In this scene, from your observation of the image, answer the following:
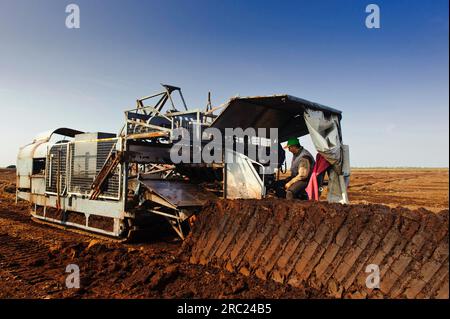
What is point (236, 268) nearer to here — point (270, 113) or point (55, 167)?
point (270, 113)

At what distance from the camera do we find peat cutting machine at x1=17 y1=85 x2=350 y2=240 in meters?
6.85

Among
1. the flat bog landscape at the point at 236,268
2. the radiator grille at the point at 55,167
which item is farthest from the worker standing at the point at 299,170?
the radiator grille at the point at 55,167

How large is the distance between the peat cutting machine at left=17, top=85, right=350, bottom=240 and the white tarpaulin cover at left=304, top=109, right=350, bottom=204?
0.02 m

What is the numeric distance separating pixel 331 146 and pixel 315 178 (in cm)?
69

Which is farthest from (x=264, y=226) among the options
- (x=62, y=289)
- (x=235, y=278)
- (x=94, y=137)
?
(x=94, y=137)

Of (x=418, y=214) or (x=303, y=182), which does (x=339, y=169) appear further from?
(x=418, y=214)

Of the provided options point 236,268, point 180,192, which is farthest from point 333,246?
point 180,192

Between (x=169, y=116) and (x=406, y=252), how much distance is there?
6.49m

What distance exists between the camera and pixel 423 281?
389cm

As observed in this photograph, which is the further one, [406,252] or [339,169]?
[339,169]

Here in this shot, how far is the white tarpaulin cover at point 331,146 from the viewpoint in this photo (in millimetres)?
6504

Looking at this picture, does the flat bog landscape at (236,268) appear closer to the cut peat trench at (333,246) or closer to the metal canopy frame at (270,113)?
the cut peat trench at (333,246)

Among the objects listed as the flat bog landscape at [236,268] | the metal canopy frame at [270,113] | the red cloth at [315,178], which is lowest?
the flat bog landscape at [236,268]

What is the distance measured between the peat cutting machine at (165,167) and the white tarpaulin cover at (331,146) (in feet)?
0.06
